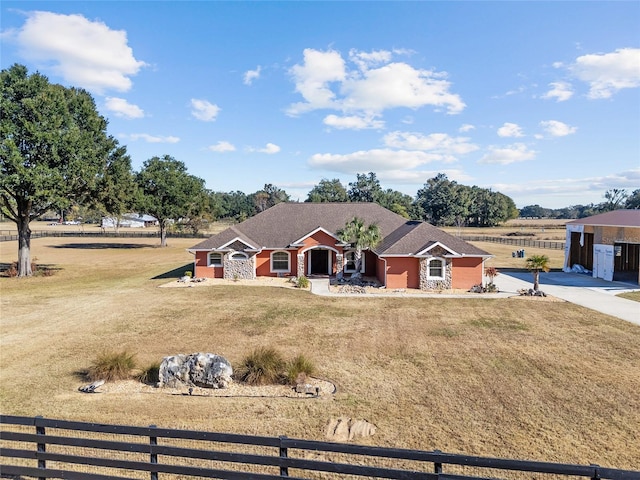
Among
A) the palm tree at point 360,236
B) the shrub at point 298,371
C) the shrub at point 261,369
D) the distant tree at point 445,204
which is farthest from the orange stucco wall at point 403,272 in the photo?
the distant tree at point 445,204

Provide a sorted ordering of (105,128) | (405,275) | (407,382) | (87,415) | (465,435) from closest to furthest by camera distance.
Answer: (465,435) < (87,415) < (407,382) < (405,275) < (105,128)

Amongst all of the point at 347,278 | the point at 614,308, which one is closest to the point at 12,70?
the point at 347,278

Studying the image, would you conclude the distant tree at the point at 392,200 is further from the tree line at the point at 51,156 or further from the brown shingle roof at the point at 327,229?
the tree line at the point at 51,156

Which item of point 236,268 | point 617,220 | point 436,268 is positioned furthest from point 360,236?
point 617,220

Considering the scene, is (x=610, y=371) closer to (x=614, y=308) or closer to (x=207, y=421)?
(x=614, y=308)

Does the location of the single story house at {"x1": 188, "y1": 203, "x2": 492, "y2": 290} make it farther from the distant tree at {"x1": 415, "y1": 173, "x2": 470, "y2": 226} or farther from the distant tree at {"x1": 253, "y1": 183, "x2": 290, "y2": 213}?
the distant tree at {"x1": 253, "y1": 183, "x2": 290, "y2": 213}

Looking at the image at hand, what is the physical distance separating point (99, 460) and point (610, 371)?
50.0 feet

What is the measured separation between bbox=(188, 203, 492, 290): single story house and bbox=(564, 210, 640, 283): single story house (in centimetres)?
1219

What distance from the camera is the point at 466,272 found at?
2894 cm

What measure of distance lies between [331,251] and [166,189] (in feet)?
114

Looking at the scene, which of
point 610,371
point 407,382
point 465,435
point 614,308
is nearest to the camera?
point 465,435

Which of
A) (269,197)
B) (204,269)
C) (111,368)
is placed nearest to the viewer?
(111,368)

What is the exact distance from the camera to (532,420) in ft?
33.0

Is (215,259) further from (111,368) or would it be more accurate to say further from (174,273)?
(111,368)
